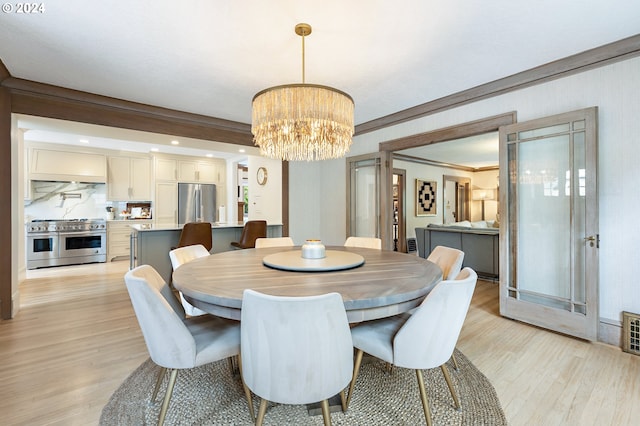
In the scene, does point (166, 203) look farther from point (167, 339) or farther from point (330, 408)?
point (330, 408)

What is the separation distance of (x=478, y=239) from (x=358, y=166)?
2.25 meters

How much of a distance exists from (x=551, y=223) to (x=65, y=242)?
24.4ft


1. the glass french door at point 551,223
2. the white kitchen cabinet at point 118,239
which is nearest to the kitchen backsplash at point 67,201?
the white kitchen cabinet at point 118,239

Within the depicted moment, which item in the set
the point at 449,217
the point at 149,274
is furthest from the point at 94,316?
the point at 449,217

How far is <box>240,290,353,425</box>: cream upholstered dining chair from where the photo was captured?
107 centimetres

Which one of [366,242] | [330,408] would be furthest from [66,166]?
[330,408]

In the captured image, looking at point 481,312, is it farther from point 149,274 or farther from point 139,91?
point 139,91

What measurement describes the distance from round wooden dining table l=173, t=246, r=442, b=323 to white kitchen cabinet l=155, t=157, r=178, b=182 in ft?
17.7

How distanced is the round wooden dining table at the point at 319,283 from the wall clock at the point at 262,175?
370 cm

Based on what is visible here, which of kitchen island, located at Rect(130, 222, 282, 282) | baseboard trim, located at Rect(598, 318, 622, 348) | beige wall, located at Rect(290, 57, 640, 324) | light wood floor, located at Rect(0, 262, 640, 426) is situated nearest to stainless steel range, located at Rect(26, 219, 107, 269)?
kitchen island, located at Rect(130, 222, 282, 282)

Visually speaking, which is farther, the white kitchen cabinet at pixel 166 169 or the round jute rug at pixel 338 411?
the white kitchen cabinet at pixel 166 169

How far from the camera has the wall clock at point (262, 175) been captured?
18.5ft

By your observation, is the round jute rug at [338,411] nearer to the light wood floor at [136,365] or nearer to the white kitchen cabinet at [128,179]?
the light wood floor at [136,365]

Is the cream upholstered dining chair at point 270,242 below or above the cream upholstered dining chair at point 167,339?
above
